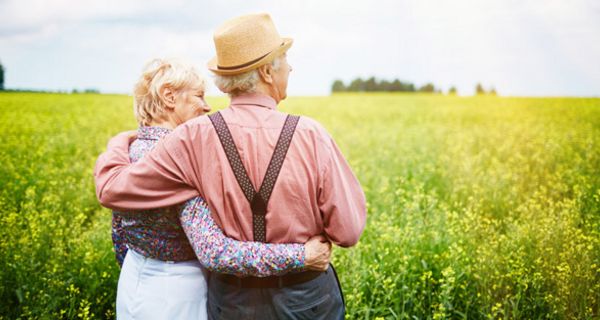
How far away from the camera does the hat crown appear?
6.09 ft

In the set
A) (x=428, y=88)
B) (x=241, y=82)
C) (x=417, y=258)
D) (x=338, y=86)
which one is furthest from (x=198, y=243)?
(x=338, y=86)

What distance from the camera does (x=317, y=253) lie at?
1.88m

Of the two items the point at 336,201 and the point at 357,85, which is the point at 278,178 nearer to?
the point at 336,201

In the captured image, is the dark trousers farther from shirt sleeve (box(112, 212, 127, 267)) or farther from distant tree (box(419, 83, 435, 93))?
distant tree (box(419, 83, 435, 93))

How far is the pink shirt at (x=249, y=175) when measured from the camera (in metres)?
1.80

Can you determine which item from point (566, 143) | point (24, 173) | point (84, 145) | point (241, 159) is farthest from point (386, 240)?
point (84, 145)

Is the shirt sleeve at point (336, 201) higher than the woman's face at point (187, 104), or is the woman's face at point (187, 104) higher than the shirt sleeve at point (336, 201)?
the woman's face at point (187, 104)

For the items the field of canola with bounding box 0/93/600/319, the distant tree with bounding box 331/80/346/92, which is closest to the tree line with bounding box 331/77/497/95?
the distant tree with bounding box 331/80/346/92

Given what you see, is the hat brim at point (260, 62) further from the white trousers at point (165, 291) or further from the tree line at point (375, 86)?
the tree line at point (375, 86)

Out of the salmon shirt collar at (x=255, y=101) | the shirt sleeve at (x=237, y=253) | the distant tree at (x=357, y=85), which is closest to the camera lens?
the shirt sleeve at (x=237, y=253)

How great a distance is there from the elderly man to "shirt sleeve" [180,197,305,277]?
0.05m

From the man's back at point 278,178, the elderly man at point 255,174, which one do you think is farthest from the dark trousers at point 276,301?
the man's back at point 278,178

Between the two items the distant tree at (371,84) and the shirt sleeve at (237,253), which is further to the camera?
the distant tree at (371,84)

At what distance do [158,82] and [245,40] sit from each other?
1.87ft
